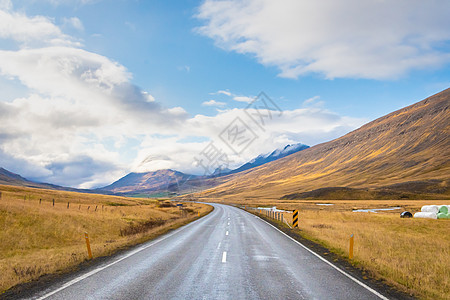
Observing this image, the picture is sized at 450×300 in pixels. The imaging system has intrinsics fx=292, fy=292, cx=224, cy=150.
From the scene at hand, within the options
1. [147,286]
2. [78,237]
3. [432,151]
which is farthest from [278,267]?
[432,151]

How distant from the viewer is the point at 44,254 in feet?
46.1

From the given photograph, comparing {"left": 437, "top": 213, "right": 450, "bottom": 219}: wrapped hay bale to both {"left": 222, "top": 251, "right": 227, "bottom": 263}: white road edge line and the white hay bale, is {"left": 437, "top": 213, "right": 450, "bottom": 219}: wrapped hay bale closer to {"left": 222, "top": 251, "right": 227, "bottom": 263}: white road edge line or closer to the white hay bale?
the white hay bale

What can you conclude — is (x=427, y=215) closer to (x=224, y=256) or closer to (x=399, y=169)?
(x=224, y=256)

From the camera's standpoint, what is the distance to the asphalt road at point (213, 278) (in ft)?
24.2

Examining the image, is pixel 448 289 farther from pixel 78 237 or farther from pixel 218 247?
pixel 78 237

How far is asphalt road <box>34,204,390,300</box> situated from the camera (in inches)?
291

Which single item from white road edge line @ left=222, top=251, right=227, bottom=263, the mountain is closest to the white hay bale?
white road edge line @ left=222, top=251, right=227, bottom=263

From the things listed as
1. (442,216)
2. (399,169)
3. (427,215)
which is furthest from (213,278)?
(399,169)

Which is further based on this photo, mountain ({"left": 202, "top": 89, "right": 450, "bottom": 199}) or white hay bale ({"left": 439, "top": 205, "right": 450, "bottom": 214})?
mountain ({"left": 202, "top": 89, "right": 450, "bottom": 199})

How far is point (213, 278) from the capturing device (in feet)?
29.1

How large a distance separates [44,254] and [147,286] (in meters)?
9.01

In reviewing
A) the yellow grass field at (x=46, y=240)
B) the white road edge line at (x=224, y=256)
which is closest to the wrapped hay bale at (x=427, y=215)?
the white road edge line at (x=224, y=256)

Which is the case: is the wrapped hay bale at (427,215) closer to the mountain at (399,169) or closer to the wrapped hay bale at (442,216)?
the wrapped hay bale at (442,216)

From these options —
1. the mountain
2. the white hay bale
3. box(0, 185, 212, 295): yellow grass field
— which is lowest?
box(0, 185, 212, 295): yellow grass field
